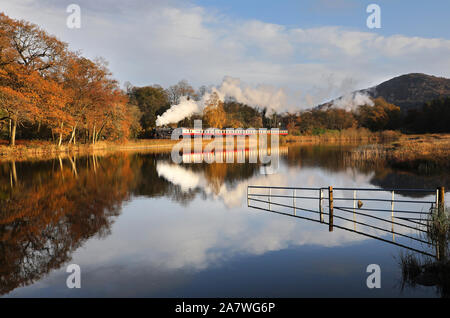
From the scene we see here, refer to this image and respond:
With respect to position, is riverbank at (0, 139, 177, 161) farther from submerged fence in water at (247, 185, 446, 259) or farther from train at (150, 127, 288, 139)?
submerged fence in water at (247, 185, 446, 259)

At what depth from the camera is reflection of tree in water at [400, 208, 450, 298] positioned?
6.79m

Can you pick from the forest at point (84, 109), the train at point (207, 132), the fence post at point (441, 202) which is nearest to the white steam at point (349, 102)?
the forest at point (84, 109)

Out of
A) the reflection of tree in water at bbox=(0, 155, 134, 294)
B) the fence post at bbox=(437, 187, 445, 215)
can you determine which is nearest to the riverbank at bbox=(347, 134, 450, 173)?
the fence post at bbox=(437, 187, 445, 215)

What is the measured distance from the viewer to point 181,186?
19.9 m

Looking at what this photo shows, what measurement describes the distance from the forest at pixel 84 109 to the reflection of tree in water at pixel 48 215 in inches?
624

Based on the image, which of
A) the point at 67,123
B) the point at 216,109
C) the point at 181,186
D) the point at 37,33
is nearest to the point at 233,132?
the point at 216,109

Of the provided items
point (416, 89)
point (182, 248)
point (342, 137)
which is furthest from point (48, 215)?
point (416, 89)

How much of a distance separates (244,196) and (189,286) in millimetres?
9891

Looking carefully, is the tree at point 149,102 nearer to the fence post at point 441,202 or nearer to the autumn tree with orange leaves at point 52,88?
the autumn tree with orange leaves at point 52,88

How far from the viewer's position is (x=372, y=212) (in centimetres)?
1288

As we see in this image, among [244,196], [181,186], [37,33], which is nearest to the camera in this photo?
[244,196]

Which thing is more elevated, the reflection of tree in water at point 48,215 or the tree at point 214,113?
the tree at point 214,113

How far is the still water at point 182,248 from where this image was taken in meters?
7.00
